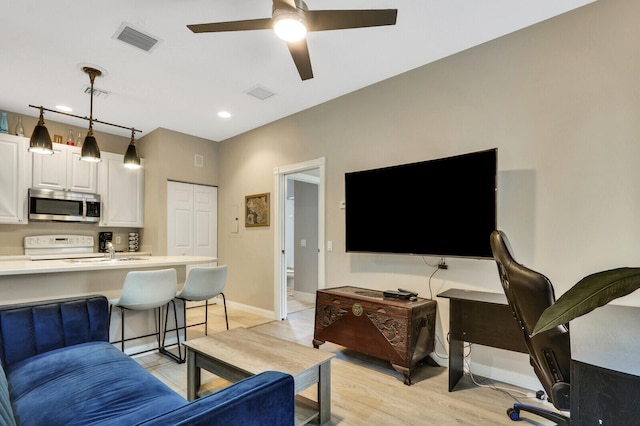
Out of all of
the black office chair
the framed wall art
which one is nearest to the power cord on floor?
the black office chair

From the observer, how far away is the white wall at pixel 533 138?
2.22m

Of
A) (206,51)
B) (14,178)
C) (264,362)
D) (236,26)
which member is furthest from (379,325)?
(14,178)

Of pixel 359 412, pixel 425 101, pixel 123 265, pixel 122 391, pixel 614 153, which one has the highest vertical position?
pixel 425 101

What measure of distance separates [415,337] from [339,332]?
746mm

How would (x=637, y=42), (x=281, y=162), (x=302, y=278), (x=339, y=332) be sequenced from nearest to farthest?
(x=637, y=42) → (x=339, y=332) → (x=281, y=162) → (x=302, y=278)

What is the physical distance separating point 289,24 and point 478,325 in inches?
99.3

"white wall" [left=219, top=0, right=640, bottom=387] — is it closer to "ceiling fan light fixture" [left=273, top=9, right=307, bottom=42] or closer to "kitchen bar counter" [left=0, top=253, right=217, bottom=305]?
"ceiling fan light fixture" [left=273, top=9, right=307, bottom=42]

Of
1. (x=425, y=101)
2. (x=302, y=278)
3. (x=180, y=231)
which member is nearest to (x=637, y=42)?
(x=425, y=101)

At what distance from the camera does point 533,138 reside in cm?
255

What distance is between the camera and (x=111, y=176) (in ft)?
16.5

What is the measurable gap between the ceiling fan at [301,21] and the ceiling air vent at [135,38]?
35.7 inches

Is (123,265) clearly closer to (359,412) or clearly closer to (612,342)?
(359,412)

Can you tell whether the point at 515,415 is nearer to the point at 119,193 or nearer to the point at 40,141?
the point at 40,141

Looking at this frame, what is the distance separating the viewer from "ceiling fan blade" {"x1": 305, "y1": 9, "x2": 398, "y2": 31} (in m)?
1.90
